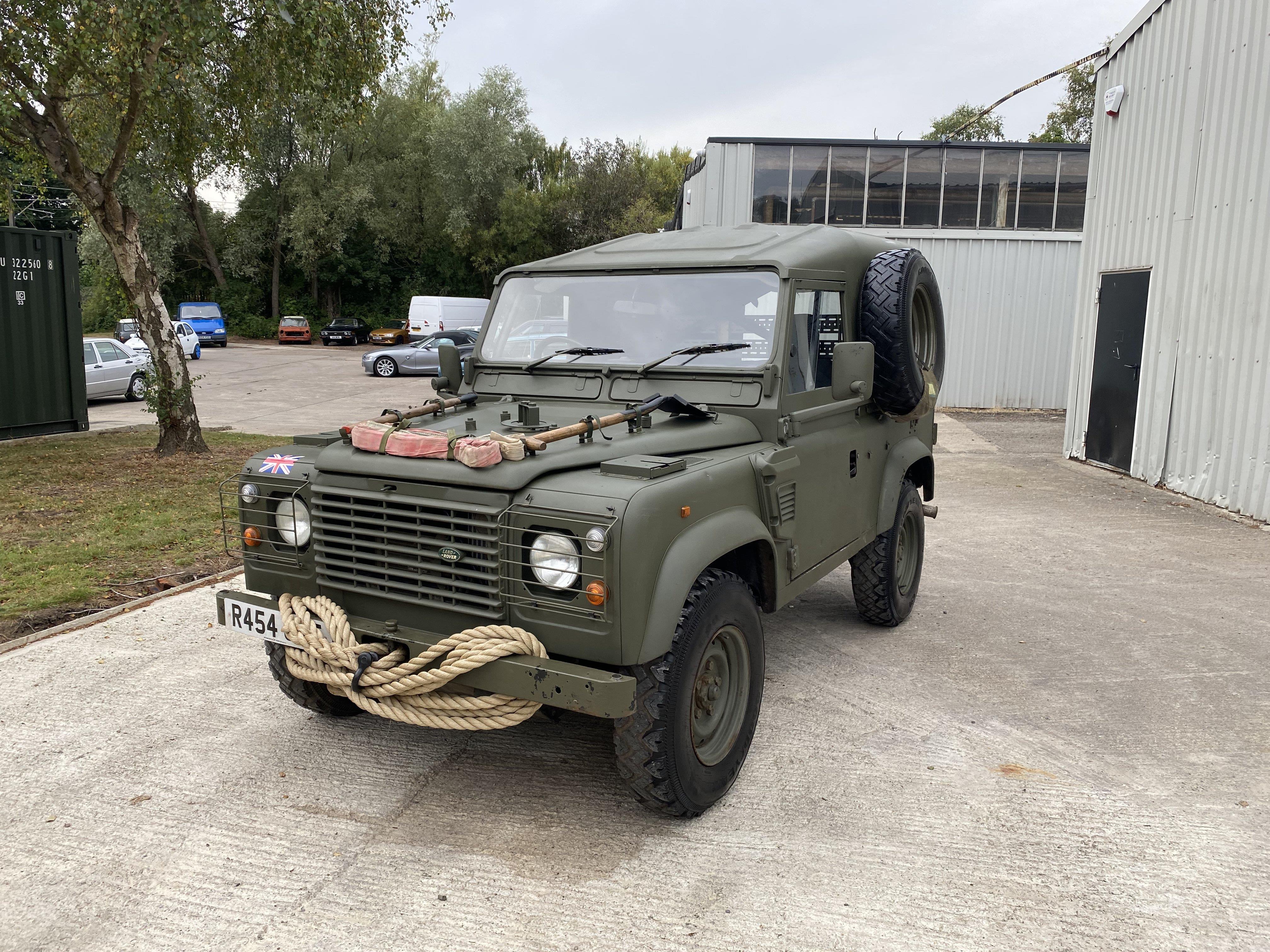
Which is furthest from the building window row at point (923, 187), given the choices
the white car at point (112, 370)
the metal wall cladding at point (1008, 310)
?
the white car at point (112, 370)

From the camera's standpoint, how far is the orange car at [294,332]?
39.1m

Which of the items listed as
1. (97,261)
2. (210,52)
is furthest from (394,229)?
(210,52)

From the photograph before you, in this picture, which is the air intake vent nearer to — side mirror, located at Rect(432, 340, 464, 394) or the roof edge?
side mirror, located at Rect(432, 340, 464, 394)

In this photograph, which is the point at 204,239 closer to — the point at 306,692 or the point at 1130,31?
the point at 1130,31

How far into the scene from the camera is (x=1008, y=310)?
63.1 feet

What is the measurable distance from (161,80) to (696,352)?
9264mm

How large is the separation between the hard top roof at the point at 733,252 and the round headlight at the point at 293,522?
1.71m

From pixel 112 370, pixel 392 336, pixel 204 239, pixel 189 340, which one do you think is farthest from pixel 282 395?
pixel 204 239

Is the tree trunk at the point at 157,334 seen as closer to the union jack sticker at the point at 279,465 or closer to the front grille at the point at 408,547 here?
the union jack sticker at the point at 279,465

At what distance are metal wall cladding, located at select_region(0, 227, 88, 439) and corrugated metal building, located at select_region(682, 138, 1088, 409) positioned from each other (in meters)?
11.2

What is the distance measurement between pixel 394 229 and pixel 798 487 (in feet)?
137

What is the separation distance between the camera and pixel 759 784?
387 cm

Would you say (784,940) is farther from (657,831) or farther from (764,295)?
(764,295)

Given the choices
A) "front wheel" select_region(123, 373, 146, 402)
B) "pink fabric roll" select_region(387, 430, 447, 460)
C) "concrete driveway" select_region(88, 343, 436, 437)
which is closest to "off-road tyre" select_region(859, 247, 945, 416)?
"pink fabric roll" select_region(387, 430, 447, 460)
